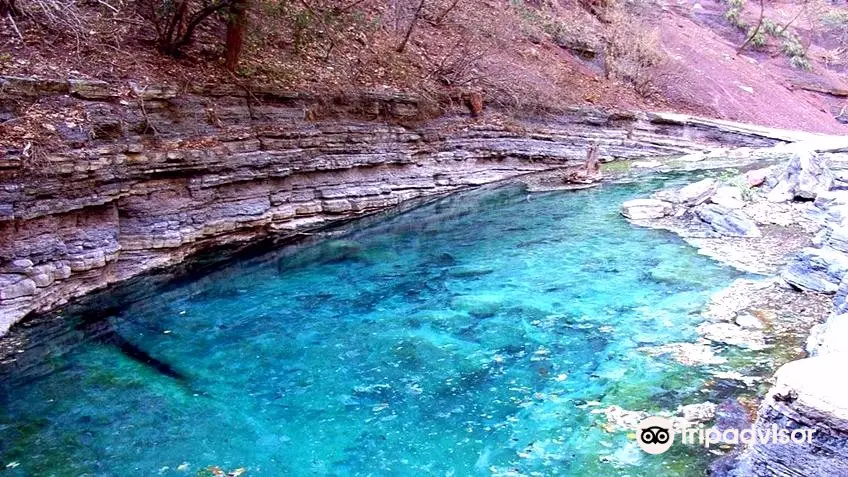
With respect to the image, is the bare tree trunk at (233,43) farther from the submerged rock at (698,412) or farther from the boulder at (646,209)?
the submerged rock at (698,412)

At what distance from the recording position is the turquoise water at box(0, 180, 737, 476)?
5500 mm

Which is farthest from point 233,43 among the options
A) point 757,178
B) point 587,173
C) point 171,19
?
point 757,178

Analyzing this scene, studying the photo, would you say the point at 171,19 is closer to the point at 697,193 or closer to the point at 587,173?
the point at 587,173

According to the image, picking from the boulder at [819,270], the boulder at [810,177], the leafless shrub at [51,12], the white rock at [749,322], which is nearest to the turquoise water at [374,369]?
the white rock at [749,322]

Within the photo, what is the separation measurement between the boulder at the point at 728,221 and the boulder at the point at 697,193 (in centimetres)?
65

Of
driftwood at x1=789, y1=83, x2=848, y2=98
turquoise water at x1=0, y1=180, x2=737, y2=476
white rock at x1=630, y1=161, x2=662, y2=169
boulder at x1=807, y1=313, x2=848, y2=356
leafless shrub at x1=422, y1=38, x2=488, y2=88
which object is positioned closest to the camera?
boulder at x1=807, y1=313, x2=848, y2=356

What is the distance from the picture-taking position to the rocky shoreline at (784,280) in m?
3.92

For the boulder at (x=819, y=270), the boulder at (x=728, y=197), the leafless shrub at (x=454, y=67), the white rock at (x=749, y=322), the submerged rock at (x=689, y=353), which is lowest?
the submerged rock at (x=689, y=353)

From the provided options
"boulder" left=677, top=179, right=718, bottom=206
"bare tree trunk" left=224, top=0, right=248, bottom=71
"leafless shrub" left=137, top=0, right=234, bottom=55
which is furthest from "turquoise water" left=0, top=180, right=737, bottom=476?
"leafless shrub" left=137, top=0, right=234, bottom=55

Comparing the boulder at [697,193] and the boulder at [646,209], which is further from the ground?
the boulder at [697,193]

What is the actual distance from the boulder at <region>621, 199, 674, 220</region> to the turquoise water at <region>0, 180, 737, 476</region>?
1969 mm

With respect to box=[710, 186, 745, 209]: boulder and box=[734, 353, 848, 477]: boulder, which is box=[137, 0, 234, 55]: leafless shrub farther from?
box=[710, 186, 745, 209]: boulder

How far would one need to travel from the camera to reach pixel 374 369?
6984 millimetres

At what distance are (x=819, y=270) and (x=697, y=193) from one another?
5586mm
